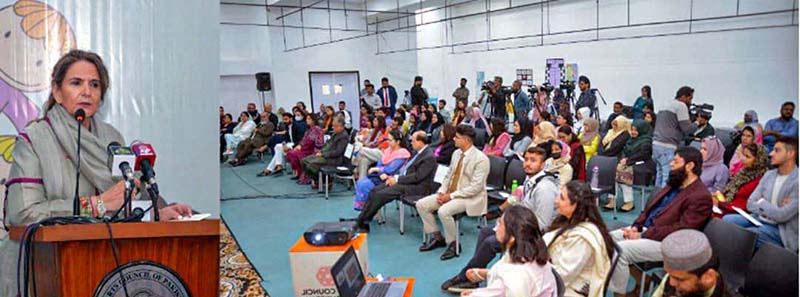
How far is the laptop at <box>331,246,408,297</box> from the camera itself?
2.90m

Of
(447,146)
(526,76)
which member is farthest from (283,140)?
(526,76)

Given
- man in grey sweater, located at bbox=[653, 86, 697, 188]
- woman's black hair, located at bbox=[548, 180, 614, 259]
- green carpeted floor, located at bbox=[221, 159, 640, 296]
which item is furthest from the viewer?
man in grey sweater, located at bbox=[653, 86, 697, 188]

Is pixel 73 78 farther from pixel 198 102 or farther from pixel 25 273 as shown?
pixel 25 273

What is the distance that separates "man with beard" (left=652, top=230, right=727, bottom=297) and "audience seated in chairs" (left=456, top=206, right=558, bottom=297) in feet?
1.56

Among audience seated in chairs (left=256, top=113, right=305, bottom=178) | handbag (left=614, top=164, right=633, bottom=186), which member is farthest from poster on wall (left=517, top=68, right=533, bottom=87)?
handbag (left=614, top=164, right=633, bottom=186)

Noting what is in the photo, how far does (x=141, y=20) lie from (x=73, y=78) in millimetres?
354

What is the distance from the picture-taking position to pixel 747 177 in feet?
15.6

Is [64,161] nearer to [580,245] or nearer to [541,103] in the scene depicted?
[580,245]

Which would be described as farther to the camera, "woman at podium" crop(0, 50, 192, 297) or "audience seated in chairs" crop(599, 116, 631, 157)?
"audience seated in chairs" crop(599, 116, 631, 157)

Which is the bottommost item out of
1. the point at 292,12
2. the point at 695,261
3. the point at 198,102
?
the point at 695,261

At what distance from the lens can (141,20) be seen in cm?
282

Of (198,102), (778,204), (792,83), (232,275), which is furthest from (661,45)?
(198,102)

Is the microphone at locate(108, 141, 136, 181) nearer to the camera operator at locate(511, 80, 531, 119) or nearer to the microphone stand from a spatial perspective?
the microphone stand

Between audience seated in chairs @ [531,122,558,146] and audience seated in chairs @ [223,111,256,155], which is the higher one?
audience seated in chairs @ [531,122,558,146]
